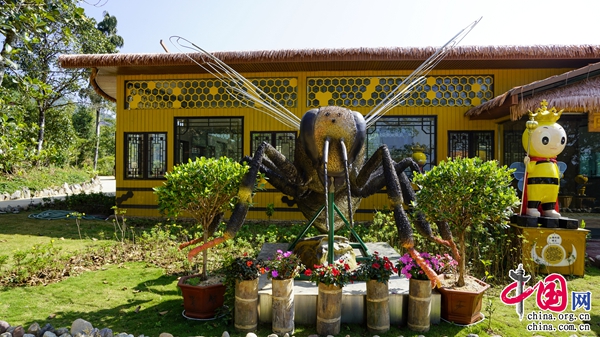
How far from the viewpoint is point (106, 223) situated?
871 cm

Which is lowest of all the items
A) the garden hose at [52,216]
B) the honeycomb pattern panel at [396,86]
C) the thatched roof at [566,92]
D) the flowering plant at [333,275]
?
the garden hose at [52,216]

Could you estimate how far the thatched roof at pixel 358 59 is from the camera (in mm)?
7555

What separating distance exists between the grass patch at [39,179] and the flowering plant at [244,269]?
31.7ft

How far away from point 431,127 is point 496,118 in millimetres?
1358

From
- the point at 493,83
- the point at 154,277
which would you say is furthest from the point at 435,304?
the point at 493,83

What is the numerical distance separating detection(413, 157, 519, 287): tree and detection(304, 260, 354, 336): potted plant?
41.7 inches

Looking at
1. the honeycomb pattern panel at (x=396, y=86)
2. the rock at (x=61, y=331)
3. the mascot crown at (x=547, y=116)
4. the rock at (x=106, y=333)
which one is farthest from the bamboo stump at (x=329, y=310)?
the honeycomb pattern panel at (x=396, y=86)

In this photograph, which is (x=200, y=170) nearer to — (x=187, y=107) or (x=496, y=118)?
(x=187, y=107)

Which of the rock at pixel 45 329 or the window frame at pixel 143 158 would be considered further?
the window frame at pixel 143 158

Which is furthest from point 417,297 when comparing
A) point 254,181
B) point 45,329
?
point 45,329

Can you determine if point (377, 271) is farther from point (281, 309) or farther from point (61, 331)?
point (61, 331)

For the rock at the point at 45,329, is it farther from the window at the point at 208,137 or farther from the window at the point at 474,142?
the window at the point at 474,142

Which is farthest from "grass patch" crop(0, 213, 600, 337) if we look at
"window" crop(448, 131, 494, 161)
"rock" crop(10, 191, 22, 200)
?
"rock" crop(10, 191, 22, 200)

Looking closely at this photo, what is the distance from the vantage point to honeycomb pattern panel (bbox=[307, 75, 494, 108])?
8.58 metres
